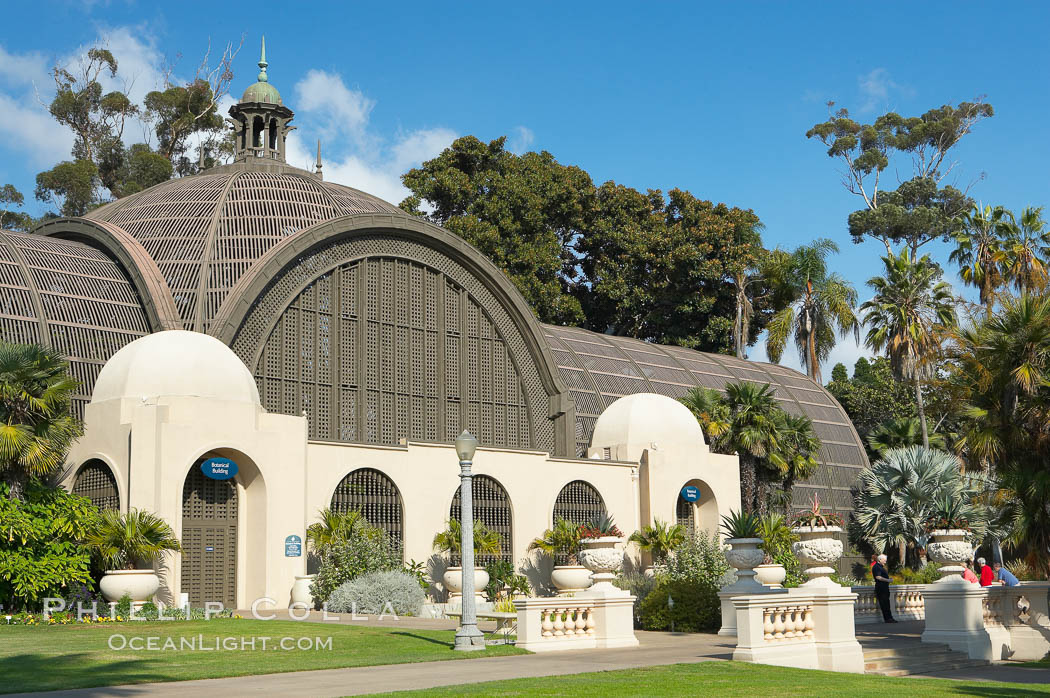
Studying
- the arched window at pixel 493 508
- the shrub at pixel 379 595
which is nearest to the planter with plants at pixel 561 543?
the arched window at pixel 493 508

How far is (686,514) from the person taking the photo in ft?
129

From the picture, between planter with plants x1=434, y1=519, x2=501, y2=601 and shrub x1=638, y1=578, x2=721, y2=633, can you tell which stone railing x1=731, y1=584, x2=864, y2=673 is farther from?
planter with plants x1=434, y1=519, x2=501, y2=601

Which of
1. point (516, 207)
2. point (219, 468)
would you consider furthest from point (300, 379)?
point (516, 207)

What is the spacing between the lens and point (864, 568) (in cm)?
4703

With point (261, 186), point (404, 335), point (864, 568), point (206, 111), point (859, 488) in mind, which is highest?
point (206, 111)

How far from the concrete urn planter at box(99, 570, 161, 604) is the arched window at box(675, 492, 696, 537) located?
19247 mm

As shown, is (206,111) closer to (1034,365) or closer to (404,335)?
(404,335)

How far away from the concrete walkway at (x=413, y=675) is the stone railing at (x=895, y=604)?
998cm

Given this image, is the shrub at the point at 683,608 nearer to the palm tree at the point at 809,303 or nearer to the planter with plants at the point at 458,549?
the planter with plants at the point at 458,549

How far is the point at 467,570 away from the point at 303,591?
970cm

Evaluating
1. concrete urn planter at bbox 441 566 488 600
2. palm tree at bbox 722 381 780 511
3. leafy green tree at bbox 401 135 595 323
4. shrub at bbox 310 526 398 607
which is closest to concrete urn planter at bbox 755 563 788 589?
concrete urn planter at bbox 441 566 488 600

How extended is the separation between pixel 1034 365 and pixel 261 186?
75.7ft

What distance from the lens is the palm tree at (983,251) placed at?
4481 cm

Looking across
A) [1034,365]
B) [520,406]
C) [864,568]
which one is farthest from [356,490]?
[864,568]
